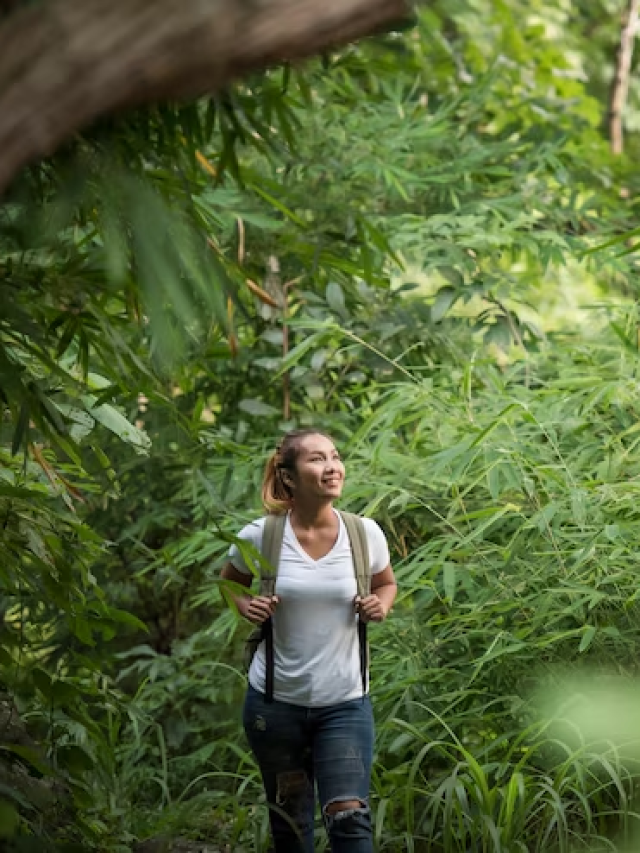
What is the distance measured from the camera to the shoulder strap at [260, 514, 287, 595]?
369 cm

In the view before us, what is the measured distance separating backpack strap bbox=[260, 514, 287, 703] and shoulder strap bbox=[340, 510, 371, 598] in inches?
7.1

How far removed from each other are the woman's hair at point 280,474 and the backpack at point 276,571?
0.08 metres

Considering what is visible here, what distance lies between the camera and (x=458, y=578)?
15.0 feet

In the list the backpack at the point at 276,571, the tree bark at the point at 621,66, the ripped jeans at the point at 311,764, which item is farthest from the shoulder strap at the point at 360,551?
the tree bark at the point at 621,66

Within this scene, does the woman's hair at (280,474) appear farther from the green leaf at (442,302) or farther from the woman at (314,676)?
the green leaf at (442,302)

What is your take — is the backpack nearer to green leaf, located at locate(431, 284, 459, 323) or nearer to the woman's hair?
the woman's hair

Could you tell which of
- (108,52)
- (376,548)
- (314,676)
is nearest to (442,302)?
(376,548)

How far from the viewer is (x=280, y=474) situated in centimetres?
390

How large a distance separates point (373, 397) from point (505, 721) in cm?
130

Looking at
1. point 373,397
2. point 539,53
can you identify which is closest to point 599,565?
point 373,397

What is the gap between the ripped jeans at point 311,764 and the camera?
11.7 ft

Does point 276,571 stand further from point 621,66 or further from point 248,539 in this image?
point 621,66

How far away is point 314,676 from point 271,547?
1.15ft

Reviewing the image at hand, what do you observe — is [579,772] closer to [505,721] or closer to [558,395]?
[505,721]
